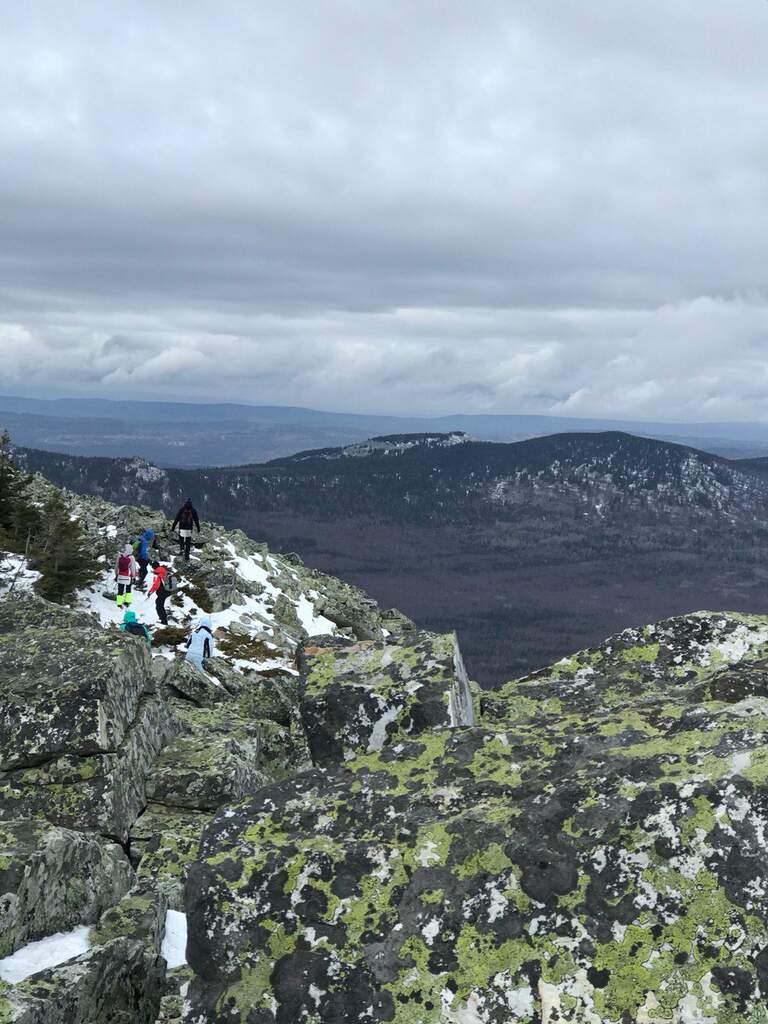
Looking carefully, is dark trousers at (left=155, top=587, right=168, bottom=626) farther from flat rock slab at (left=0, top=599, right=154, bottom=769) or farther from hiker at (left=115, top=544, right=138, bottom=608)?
flat rock slab at (left=0, top=599, right=154, bottom=769)

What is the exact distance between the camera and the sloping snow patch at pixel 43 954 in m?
7.00

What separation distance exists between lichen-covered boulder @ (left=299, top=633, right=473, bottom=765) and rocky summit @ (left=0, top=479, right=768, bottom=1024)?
0.03 metres

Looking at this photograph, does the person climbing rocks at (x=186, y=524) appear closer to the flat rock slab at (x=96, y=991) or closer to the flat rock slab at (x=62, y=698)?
the flat rock slab at (x=62, y=698)

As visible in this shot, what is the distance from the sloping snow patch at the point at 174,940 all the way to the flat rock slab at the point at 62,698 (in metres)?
4.36

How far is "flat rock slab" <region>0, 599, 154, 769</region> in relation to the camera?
41.6ft

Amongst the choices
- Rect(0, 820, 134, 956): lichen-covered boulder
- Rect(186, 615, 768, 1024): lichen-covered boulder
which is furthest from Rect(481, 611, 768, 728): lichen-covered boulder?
Rect(0, 820, 134, 956): lichen-covered boulder

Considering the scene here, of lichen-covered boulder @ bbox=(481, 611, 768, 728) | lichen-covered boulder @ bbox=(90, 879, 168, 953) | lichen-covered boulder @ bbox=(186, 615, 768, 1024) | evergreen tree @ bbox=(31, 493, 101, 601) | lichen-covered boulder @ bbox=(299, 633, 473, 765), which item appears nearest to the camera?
lichen-covered boulder @ bbox=(186, 615, 768, 1024)

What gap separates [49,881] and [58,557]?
38.4 m

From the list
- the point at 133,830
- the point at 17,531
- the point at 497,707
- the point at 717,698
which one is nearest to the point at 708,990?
the point at 717,698

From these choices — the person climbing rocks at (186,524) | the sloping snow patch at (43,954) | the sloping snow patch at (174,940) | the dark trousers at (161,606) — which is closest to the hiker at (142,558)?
the person climbing rocks at (186,524)

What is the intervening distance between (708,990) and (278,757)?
14.5m

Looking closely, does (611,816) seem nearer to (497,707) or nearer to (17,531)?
(497,707)

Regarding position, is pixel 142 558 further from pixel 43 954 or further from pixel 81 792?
pixel 43 954

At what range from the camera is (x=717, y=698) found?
8969 millimetres
